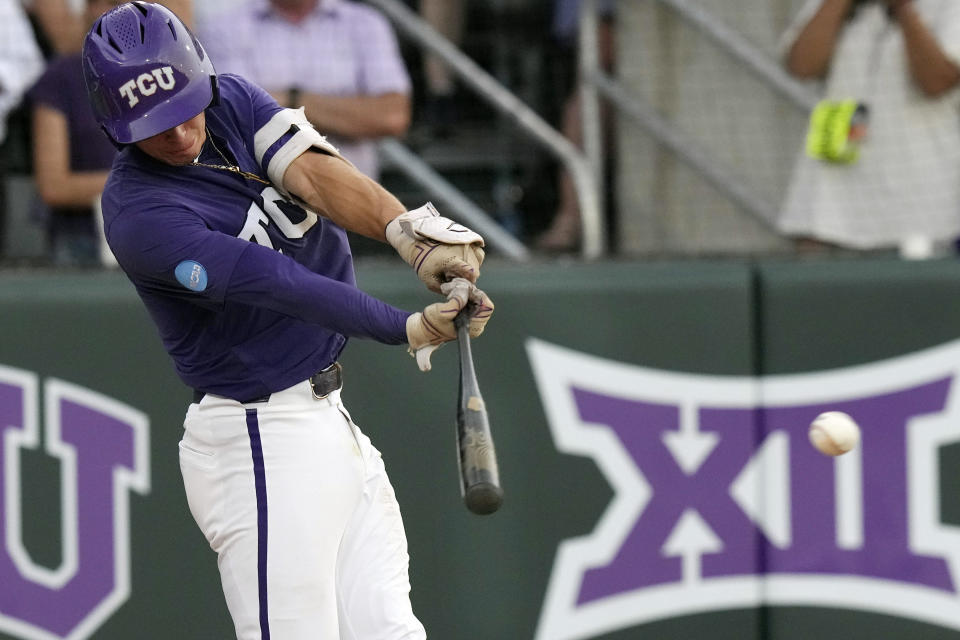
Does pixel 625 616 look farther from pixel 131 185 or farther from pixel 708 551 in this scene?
pixel 131 185

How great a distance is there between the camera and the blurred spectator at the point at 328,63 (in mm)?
4777

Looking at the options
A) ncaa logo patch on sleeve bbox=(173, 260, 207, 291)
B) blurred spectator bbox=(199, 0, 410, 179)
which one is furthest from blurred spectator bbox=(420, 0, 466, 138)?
ncaa logo patch on sleeve bbox=(173, 260, 207, 291)

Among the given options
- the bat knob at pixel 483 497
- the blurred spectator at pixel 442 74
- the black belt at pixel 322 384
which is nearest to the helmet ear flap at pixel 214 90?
the black belt at pixel 322 384

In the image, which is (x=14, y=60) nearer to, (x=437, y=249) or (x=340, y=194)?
(x=340, y=194)

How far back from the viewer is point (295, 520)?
296 cm

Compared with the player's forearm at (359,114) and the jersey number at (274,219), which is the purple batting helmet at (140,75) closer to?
the jersey number at (274,219)

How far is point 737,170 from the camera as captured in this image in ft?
17.0

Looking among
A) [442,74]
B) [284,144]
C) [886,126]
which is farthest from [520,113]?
[284,144]

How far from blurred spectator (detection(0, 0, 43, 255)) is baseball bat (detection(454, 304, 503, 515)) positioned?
2.71 metres

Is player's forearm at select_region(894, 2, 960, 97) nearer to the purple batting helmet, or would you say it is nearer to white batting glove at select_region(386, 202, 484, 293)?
white batting glove at select_region(386, 202, 484, 293)

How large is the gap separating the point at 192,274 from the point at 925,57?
2852 millimetres

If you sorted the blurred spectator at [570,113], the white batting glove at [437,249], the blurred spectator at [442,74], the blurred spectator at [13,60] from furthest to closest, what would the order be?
the blurred spectator at [442,74], the blurred spectator at [570,113], the blurred spectator at [13,60], the white batting glove at [437,249]

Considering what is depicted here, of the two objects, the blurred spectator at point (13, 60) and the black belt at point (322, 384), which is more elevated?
the blurred spectator at point (13, 60)

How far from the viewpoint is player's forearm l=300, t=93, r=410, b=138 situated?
479 centimetres
